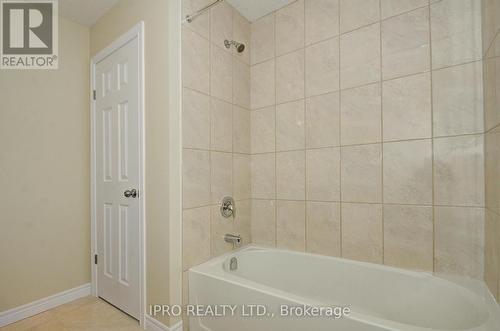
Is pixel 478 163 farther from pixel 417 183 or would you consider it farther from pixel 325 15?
pixel 325 15

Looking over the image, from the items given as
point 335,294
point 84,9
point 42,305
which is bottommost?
point 42,305

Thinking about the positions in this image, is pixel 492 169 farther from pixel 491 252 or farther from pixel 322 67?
pixel 322 67

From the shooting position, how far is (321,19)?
1.73 metres

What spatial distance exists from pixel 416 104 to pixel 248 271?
5.17 feet

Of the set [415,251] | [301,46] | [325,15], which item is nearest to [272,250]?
[415,251]

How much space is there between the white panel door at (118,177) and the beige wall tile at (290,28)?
3.61ft

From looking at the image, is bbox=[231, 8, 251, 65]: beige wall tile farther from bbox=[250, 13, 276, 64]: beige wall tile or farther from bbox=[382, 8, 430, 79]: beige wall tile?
bbox=[382, 8, 430, 79]: beige wall tile

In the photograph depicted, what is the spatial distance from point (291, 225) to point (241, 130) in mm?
878

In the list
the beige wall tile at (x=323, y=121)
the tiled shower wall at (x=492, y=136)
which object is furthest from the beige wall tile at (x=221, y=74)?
the tiled shower wall at (x=492, y=136)

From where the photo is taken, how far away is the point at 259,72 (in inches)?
80.7

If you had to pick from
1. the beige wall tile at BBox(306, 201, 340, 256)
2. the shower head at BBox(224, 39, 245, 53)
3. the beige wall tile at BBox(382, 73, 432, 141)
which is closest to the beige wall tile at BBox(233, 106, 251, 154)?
the shower head at BBox(224, 39, 245, 53)

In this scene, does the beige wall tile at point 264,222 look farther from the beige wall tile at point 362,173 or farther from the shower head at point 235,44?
the shower head at point 235,44

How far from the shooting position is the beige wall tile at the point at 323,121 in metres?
1.66

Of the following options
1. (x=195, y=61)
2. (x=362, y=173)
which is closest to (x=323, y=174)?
(x=362, y=173)
